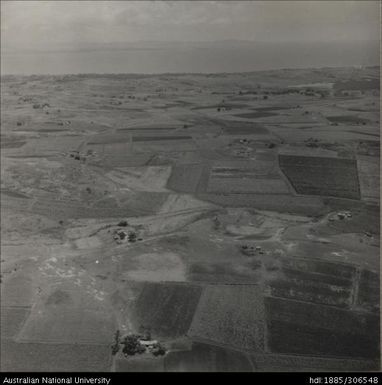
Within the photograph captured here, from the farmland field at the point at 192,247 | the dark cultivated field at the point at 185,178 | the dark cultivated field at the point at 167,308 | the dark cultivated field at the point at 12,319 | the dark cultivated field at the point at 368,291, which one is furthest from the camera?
the dark cultivated field at the point at 185,178

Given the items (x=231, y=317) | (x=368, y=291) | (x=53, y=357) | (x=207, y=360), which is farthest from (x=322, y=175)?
(x=53, y=357)

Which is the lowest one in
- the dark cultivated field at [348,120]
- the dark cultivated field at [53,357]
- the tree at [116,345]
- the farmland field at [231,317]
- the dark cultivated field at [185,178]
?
the dark cultivated field at [53,357]

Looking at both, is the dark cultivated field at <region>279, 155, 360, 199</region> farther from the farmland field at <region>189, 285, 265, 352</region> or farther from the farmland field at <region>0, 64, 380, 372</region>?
the farmland field at <region>189, 285, 265, 352</region>

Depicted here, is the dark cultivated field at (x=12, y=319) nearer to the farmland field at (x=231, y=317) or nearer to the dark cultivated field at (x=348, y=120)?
the farmland field at (x=231, y=317)

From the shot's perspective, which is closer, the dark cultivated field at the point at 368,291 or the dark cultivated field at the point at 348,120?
the dark cultivated field at the point at 368,291

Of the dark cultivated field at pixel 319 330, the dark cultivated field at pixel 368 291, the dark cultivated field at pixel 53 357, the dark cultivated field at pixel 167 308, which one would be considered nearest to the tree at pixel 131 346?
the dark cultivated field at pixel 53 357

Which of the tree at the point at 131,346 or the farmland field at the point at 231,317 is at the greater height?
the farmland field at the point at 231,317

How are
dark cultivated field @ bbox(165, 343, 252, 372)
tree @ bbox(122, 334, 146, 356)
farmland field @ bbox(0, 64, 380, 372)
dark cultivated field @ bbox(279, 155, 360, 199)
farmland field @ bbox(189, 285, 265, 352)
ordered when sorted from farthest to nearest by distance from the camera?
dark cultivated field @ bbox(279, 155, 360, 199) < farmland field @ bbox(189, 285, 265, 352) < farmland field @ bbox(0, 64, 380, 372) < tree @ bbox(122, 334, 146, 356) < dark cultivated field @ bbox(165, 343, 252, 372)

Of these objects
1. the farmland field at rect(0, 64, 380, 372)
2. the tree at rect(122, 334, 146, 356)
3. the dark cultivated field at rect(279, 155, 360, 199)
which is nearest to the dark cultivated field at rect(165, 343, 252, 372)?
the farmland field at rect(0, 64, 380, 372)
